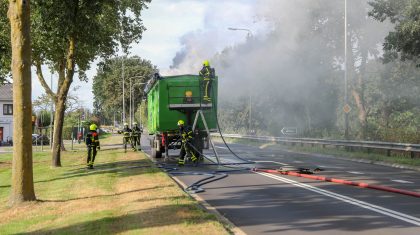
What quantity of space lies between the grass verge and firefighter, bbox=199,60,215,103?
17.0 feet

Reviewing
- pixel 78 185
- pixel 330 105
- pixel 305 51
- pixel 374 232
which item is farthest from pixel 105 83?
pixel 374 232

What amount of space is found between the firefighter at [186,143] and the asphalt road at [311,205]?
345 centimetres

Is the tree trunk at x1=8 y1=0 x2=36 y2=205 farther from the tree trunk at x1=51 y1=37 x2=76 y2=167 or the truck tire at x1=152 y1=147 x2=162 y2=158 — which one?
the truck tire at x1=152 y1=147 x2=162 y2=158

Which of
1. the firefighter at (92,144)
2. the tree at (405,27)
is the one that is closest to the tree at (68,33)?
the firefighter at (92,144)

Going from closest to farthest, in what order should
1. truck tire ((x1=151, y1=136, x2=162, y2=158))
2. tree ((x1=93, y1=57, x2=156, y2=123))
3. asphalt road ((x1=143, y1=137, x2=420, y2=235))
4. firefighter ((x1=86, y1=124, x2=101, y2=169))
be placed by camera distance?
1. asphalt road ((x1=143, y1=137, x2=420, y2=235))
2. firefighter ((x1=86, y1=124, x2=101, y2=169))
3. truck tire ((x1=151, y1=136, x2=162, y2=158))
4. tree ((x1=93, y1=57, x2=156, y2=123))

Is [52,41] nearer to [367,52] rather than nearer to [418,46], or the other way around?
[418,46]

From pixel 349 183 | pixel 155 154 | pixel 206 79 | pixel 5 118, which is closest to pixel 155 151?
pixel 155 154

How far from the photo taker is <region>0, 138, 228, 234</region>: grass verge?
25.4 ft

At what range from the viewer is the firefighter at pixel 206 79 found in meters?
19.1

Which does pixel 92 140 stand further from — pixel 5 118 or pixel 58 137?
pixel 5 118

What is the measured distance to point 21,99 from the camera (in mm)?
10484

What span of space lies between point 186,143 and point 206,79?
8.17 ft

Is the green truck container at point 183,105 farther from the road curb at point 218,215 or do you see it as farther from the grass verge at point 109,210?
the road curb at point 218,215

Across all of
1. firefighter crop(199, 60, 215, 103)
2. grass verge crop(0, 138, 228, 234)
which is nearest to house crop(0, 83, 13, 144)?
firefighter crop(199, 60, 215, 103)
